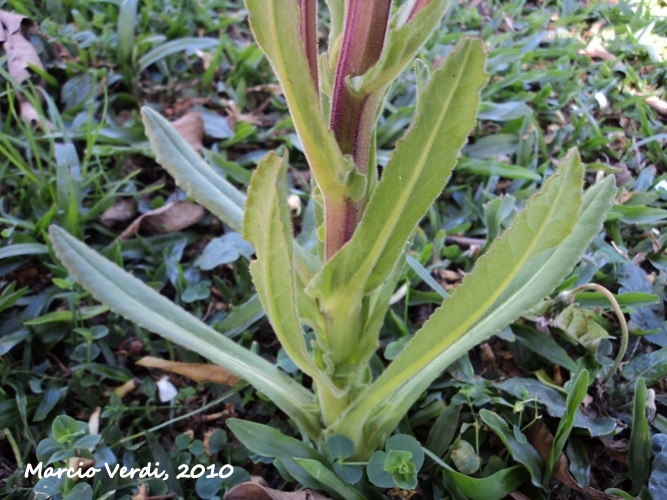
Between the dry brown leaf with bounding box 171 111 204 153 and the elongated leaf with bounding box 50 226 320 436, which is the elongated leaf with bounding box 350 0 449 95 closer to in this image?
the elongated leaf with bounding box 50 226 320 436

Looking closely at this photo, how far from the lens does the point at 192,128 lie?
1.81 meters

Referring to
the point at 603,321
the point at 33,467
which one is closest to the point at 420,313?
the point at 603,321

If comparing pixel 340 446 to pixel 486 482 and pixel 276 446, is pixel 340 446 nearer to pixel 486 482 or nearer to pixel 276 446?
pixel 276 446

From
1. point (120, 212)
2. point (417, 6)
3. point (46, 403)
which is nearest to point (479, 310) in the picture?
point (417, 6)

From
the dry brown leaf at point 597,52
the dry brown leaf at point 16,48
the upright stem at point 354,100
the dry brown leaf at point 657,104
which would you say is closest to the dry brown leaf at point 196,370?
the upright stem at point 354,100

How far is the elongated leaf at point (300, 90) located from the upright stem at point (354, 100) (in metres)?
0.04

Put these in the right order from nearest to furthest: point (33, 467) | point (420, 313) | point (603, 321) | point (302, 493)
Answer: point (302, 493) → point (33, 467) → point (603, 321) → point (420, 313)

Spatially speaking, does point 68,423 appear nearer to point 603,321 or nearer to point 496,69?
point 603,321

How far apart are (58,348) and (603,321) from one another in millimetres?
1301

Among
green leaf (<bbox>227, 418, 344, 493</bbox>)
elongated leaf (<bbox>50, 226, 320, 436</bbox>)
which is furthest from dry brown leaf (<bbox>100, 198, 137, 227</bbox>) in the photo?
green leaf (<bbox>227, 418, 344, 493</bbox>)

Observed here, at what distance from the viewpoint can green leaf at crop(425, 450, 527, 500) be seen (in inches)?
42.9

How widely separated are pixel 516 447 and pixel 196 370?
2.33 feet

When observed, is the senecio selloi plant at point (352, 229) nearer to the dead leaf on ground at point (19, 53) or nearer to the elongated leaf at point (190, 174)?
the elongated leaf at point (190, 174)

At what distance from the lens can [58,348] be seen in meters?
1.41
